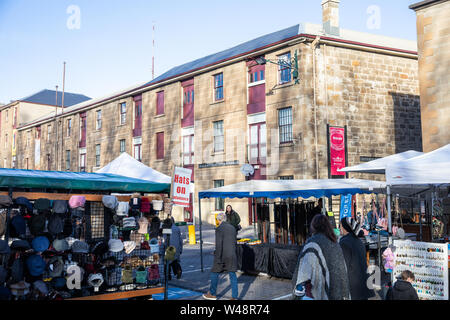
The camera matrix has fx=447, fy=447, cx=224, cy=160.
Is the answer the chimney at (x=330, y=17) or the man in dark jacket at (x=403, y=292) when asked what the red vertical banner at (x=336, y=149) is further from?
the man in dark jacket at (x=403, y=292)

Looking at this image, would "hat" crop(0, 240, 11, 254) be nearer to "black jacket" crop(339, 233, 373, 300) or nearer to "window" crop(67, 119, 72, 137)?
"black jacket" crop(339, 233, 373, 300)

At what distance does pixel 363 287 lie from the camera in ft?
21.3

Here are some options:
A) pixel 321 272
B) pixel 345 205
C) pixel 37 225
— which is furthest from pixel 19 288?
pixel 345 205

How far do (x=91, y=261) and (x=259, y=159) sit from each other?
17493 mm

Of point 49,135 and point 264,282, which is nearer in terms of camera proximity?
point 264,282

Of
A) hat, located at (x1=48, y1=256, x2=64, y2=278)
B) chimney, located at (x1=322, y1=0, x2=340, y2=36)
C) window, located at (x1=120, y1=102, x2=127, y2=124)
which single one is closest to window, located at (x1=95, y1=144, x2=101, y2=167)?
window, located at (x1=120, y1=102, x2=127, y2=124)

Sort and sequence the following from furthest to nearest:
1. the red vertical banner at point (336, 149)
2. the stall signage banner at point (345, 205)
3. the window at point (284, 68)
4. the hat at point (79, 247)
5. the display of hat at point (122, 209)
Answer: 1. the window at point (284, 68)
2. the red vertical banner at point (336, 149)
3. the stall signage banner at point (345, 205)
4. the display of hat at point (122, 209)
5. the hat at point (79, 247)

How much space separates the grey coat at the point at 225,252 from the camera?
8758 millimetres

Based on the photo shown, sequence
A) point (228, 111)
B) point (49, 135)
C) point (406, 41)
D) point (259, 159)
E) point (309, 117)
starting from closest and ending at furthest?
point (309, 117) < point (259, 159) < point (228, 111) < point (406, 41) < point (49, 135)

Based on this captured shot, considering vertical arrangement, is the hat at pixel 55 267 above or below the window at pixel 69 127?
below

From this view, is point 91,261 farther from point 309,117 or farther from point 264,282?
point 309,117

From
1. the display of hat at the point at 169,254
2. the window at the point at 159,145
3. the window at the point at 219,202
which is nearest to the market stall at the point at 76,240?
the display of hat at the point at 169,254

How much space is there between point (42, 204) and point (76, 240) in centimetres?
82
